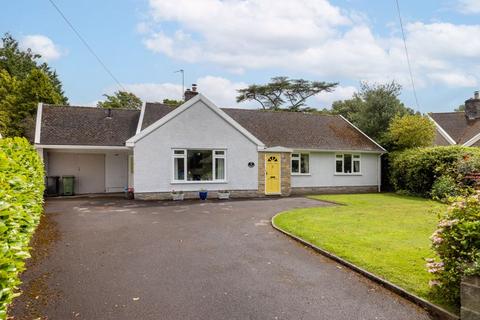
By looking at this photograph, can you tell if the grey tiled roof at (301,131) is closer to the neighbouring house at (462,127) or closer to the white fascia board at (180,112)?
the white fascia board at (180,112)

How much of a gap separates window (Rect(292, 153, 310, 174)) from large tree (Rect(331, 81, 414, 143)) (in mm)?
6220

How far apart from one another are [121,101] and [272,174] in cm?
3242

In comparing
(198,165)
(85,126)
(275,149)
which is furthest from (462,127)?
(85,126)

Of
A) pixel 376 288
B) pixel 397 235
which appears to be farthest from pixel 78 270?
pixel 397 235

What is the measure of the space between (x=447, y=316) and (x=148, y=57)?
1437 centimetres

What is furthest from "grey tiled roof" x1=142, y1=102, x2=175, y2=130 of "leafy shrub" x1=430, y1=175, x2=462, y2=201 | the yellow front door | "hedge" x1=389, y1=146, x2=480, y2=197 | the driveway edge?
"leafy shrub" x1=430, y1=175, x2=462, y2=201

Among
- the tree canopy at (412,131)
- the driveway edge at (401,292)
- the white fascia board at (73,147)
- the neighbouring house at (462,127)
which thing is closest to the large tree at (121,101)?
the white fascia board at (73,147)

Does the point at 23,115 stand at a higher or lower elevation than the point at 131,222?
higher

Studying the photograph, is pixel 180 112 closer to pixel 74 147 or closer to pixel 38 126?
pixel 74 147

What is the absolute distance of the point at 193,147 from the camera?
17.1 m

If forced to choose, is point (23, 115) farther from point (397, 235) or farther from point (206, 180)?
point (397, 235)

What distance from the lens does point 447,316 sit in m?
4.30

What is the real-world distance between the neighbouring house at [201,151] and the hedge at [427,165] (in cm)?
213

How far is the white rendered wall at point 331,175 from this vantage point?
68.6ft
